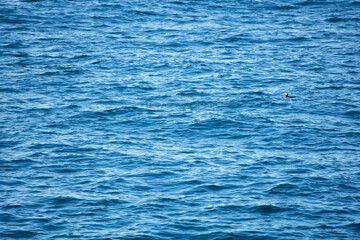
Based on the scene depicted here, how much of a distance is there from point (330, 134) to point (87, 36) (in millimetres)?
24961

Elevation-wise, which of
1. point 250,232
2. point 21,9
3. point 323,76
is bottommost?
point 250,232

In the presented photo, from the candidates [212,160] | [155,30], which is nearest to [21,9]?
[155,30]

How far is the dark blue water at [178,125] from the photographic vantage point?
18.8 m

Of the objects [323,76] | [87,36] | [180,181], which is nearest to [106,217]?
[180,181]

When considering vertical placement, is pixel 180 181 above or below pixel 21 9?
below

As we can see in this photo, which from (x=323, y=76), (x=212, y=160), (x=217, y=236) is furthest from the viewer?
(x=323, y=76)

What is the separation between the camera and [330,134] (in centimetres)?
2616

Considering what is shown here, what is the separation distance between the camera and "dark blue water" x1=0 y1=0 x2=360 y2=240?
1878cm

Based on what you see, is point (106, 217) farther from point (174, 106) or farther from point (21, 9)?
point (21, 9)

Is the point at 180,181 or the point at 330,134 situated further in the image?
the point at 330,134

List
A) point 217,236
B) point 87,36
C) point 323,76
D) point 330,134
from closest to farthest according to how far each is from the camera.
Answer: point 217,236
point 330,134
point 323,76
point 87,36

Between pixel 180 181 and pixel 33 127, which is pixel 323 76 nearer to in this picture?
pixel 180 181

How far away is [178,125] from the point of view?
2770 cm

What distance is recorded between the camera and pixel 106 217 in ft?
61.3
